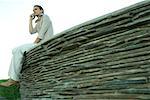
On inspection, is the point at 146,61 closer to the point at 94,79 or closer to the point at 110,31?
the point at 110,31

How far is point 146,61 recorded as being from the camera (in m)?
2.68

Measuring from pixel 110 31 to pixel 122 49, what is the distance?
9.5 inches

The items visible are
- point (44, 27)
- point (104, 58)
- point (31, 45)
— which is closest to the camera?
point (104, 58)

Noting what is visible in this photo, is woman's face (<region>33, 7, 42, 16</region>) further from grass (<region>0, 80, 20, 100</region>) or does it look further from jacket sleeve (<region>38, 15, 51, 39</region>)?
grass (<region>0, 80, 20, 100</region>)

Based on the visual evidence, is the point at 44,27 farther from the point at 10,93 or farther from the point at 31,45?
the point at 10,93

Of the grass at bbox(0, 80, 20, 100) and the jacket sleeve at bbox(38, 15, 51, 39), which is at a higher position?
the jacket sleeve at bbox(38, 15, 51, 39)

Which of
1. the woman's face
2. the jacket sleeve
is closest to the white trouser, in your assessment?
the jacket sleeve

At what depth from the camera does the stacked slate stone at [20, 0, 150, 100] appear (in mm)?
2744

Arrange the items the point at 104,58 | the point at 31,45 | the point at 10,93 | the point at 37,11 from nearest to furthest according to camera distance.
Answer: the point at 104,58 < the point at 31,45 < the point at 37,11 < the point at 10,93

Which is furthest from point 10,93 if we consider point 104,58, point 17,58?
point 104,58

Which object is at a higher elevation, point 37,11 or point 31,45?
point 37,11

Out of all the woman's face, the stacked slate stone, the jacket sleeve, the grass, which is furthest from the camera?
the grass

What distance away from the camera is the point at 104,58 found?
3203mm

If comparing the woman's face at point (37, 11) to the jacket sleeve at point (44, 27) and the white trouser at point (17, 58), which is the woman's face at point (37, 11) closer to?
the jacket sleeve at point (44, 27)
